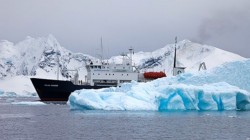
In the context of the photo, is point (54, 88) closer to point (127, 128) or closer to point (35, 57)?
point (127, 128)

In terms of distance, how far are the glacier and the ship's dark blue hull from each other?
60.5 feet

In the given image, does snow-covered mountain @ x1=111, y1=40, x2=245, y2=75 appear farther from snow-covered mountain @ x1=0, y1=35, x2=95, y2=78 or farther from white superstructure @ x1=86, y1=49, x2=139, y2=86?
white superstructure @ x1=86, y1=49, x2=139, y2=86

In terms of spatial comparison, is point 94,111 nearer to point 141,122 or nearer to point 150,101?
point 150,101

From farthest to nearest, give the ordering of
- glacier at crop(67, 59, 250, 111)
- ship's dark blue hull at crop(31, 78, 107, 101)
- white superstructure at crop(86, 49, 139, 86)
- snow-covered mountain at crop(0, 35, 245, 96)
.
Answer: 1. snow-covered mountain at crop(0, 35, 245, 96)
2. white superstructure at crop(86, 49, 139, 86)
3. ship's dark blue hull at crop(31, 78, 107, 101)
4. glacier at crop(67, 59, 250, 111)

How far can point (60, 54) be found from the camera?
194m

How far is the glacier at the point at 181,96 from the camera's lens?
36875 mm

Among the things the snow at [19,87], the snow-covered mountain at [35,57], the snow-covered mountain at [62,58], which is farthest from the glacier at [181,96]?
the snow-covered mountain at [35,57]

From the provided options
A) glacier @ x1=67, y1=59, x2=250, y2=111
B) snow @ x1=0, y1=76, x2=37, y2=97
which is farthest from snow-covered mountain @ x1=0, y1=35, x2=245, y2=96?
glacier @ x1=67, y1=59, x2=250, y2=111

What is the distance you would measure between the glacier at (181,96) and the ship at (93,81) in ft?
61.0

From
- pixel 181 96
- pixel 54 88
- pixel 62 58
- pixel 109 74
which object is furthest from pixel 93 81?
pixel 62 58

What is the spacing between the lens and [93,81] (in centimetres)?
6069

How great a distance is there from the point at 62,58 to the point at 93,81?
136m

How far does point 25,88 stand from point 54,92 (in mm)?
62715

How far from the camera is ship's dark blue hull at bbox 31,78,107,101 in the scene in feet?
192
